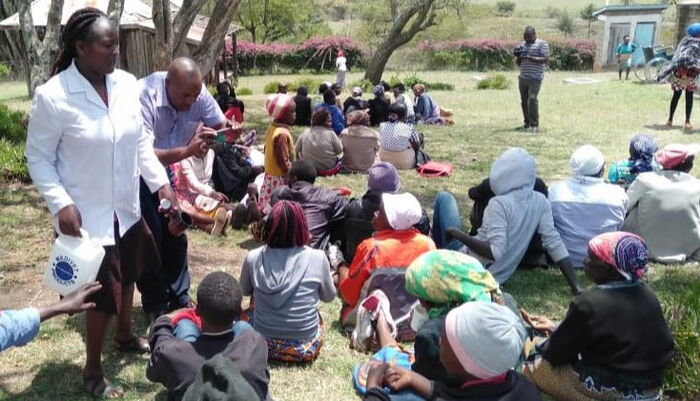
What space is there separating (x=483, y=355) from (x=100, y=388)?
2026 mm

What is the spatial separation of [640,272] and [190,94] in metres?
2.56

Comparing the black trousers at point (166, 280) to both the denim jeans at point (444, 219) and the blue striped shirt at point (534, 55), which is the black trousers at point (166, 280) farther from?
the blue striped shirt at point (534, 55)

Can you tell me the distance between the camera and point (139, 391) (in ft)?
11.7

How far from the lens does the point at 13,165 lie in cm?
801

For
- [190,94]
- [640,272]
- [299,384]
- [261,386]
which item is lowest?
[299,384]

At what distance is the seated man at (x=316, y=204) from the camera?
536 cm

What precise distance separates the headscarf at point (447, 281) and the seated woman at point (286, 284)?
0.72 m

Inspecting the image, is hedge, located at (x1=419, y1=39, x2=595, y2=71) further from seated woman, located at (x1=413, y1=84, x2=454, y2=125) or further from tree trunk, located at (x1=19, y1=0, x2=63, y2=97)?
tree trunk, located at (x1=19, y1=0, x2=63, y2=97)

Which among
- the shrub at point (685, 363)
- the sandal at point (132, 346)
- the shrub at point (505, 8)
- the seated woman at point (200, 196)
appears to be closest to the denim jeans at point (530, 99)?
the seated woman at point (200, 196)

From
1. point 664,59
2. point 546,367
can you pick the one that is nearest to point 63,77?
point 546,367

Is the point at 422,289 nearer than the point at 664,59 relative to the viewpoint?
Yes

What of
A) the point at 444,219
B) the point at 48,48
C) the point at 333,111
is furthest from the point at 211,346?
the point at 333,111

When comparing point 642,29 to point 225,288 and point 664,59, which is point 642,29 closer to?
point 664,59

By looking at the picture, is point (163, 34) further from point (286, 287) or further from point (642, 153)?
point (642, 153)
